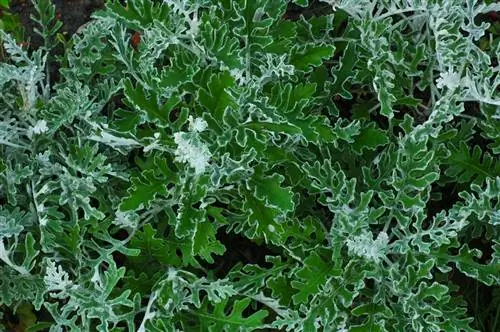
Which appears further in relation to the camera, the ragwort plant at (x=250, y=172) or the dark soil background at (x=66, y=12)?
the dark soil background at (x=66, y=12)

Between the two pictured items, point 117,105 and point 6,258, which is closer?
point 6,258

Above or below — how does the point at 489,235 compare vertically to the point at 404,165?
below

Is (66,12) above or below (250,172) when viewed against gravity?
below

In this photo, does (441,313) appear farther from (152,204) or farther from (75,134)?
(75,134)

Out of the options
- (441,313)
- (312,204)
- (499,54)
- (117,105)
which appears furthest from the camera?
(117,105)

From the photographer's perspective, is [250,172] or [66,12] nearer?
[250,172]

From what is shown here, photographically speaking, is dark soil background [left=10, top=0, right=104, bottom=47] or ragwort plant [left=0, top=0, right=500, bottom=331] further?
dark soil background [left=10, top=0, right=104, bottom=47]

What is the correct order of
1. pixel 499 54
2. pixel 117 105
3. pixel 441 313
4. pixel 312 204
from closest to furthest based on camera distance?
pixel 441 313 < pixel 499 54 < pixel 312 204 < pixel 117 105

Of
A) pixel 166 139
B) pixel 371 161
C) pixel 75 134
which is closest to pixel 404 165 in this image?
pixel 371 161
